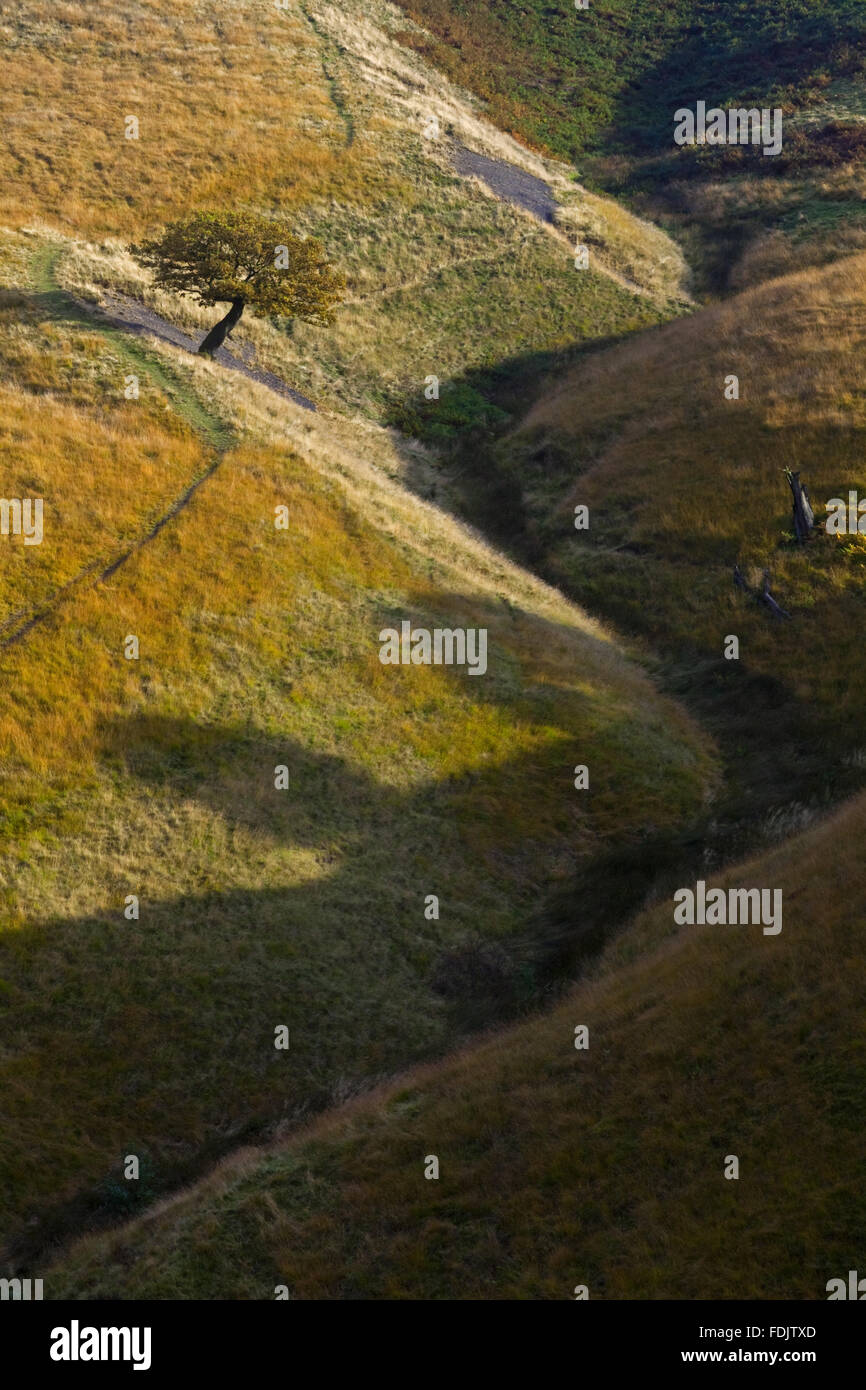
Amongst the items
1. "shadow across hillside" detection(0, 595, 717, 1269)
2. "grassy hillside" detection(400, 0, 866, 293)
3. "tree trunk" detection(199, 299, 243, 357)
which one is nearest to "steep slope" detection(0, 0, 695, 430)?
"tree trunk" detection(199, 299, 243, 357)

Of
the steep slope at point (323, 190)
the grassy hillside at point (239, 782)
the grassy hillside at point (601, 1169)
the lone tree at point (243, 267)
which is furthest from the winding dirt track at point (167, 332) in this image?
the grassy hillside at point (601, 1169)

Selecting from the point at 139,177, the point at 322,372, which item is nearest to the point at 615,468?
the point at 322,372

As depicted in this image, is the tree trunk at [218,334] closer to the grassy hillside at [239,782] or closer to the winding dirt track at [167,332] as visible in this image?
the winding dirt track at [167,332]

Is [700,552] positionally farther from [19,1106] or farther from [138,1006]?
[19,1106]

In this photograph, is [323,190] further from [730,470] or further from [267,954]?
[267,954]

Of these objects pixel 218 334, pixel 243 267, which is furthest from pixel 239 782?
pixel 243 267

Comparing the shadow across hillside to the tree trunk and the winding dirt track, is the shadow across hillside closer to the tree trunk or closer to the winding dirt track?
the winding dirt track
